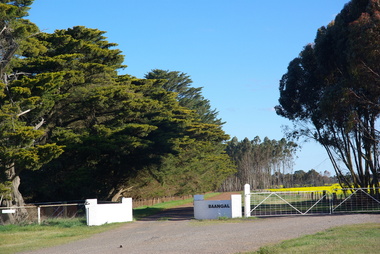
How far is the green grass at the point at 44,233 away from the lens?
67.8 feet

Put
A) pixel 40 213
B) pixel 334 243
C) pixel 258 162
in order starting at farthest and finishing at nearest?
pixel 258 162
pixel 40 213
pixel 334 243

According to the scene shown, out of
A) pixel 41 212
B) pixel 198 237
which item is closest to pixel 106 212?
pixel 41 212

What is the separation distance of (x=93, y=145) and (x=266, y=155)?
107170 millimetres

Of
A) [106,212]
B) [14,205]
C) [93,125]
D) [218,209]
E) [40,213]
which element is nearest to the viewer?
[106,212]

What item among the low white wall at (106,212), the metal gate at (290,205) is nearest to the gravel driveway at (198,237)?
the low white wall at (106,212)

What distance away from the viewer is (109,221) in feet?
96.3

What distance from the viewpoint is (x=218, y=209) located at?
3011 centimetres

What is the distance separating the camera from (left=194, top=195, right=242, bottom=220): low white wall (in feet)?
97.6

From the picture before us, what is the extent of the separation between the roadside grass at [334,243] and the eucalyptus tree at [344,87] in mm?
12789

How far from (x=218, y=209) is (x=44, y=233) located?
10295 mm

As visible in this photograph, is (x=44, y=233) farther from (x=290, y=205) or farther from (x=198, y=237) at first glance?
(x=290, y=205)

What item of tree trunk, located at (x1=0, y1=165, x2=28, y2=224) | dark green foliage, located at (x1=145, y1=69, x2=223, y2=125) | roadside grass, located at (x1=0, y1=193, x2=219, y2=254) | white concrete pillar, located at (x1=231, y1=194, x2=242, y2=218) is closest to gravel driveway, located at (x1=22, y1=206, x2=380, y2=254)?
roadside grass, located at (x1=0, y1=193, x2=219, y2=254)

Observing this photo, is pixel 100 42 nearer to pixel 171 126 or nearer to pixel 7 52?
pixel 171 126

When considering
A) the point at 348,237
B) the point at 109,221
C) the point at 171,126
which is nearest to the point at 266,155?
the point at 171,126
